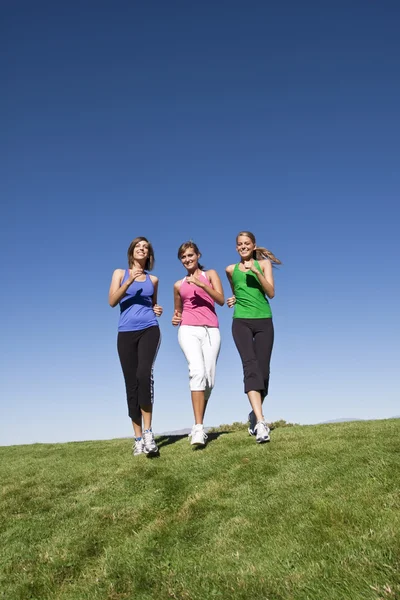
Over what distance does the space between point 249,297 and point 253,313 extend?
0.31 m

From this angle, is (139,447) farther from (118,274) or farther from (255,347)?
(118,274)

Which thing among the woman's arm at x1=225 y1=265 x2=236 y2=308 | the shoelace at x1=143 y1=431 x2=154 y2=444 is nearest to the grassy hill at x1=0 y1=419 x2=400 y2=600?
the shoelace at x1=143 y1=431 x2=154 y2=444

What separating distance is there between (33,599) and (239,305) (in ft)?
19.0

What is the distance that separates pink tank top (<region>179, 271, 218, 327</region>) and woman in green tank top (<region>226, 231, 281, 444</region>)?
45 cm

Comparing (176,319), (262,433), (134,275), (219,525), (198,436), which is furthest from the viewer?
(176,319)

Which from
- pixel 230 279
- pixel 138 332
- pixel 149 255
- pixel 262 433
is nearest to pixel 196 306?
pixel 230 279

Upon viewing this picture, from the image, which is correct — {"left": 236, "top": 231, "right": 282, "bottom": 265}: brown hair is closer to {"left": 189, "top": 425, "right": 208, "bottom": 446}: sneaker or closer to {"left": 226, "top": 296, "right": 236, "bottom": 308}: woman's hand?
{"left": 226, "top": 296, "right": 236, "bottom": 308}: woman's hand

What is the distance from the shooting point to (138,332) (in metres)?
9.06

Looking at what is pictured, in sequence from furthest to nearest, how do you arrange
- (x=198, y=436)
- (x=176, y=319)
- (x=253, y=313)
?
(x=176, y=319) → (x=253, y=313) → (x=198, y=436)

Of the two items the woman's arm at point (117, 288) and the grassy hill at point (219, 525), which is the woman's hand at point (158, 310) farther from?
the grassy hill at point (219, 525)

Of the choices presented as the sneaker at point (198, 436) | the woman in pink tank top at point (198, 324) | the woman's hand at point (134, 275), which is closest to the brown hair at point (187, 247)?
the woman in pink tank top at point (198, 324)

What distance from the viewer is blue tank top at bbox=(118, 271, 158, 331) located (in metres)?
9.09

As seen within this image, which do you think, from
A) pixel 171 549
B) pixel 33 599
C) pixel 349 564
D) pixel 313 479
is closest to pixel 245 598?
pixel 349 564

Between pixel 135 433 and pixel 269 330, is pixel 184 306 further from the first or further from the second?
pixel 135 433
